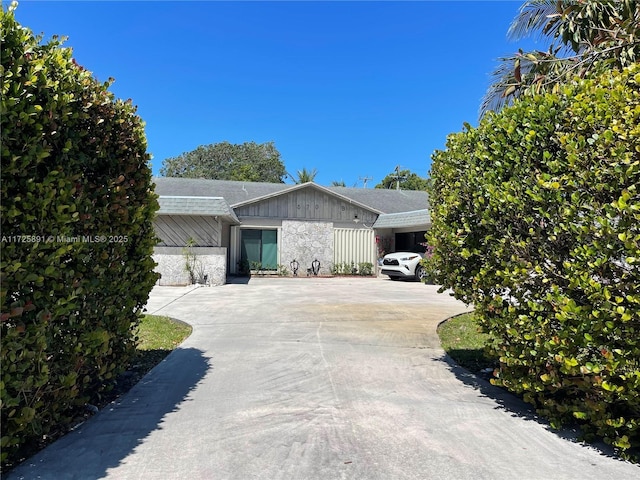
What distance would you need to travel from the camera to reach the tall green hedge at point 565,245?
274cm

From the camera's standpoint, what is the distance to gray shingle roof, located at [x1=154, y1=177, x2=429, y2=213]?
74.6 ft

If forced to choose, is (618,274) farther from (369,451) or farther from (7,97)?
(7,97)

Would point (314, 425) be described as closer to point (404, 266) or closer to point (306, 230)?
point (404, 266)

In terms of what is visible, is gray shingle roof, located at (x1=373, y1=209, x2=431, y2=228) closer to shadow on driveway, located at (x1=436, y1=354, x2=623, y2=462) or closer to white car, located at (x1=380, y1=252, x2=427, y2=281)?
white car, located at (x1=380, y1=252, x2=427, y2=281)

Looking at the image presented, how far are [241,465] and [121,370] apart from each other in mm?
1909

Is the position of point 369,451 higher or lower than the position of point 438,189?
lower

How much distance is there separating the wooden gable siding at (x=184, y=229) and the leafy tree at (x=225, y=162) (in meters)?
32.4

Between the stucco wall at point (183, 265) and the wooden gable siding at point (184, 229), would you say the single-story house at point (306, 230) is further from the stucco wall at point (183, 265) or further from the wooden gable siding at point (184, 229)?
the stucco wall at point (183, 265)

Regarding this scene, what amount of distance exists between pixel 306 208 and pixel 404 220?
15.6 ft

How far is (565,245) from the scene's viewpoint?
3.19 meters

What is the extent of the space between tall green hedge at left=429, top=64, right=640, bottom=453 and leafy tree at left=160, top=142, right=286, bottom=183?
148 feet

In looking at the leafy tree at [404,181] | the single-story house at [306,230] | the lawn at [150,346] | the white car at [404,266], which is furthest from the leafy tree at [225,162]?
the lawn at [150,346]

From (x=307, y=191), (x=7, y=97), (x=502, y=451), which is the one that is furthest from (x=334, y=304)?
(x=307, y=191)

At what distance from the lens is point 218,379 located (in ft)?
15.3
